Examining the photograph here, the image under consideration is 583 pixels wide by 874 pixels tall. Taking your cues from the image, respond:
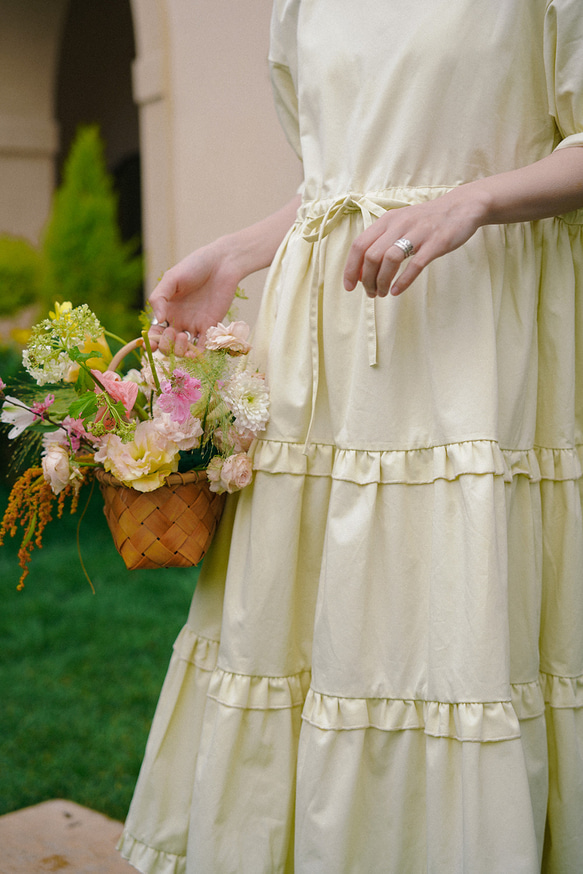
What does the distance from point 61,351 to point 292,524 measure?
45cm

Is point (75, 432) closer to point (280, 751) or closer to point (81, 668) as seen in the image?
point (280, 751)

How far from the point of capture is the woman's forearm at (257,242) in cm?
147

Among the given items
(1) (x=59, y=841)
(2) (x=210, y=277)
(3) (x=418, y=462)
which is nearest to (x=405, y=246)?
(3) (x=418, y=462)

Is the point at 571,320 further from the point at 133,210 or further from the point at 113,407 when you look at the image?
the point at 133,210

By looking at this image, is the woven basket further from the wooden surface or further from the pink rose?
the wooden surface

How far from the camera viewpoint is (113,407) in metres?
1.20

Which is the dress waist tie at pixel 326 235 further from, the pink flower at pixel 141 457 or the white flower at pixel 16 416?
the white flower at pixel 16 416

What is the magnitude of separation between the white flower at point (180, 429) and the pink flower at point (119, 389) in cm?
7

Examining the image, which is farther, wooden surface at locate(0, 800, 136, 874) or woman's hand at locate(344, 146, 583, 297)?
wooden surface at locate(0, 800, 136, 874)

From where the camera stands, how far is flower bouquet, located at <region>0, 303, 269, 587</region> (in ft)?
3.87

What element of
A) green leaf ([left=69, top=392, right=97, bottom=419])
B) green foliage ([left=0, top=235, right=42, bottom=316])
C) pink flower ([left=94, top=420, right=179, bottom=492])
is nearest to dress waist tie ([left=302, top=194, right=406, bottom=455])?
pink flower ([left=94, top=420, right=179, bottom=492])

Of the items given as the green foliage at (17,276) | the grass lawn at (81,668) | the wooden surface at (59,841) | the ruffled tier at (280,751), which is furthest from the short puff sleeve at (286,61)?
the green foliage at (17,276)

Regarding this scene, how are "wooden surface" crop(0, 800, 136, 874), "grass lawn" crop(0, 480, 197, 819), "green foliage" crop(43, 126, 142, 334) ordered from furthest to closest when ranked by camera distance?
"green foliage" crop(43, 126, 142, 334), "grass lawn" crop(0, 480, 197, 819), "wooden surface" crop(0, 800, 136, 874)

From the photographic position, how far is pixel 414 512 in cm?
118
